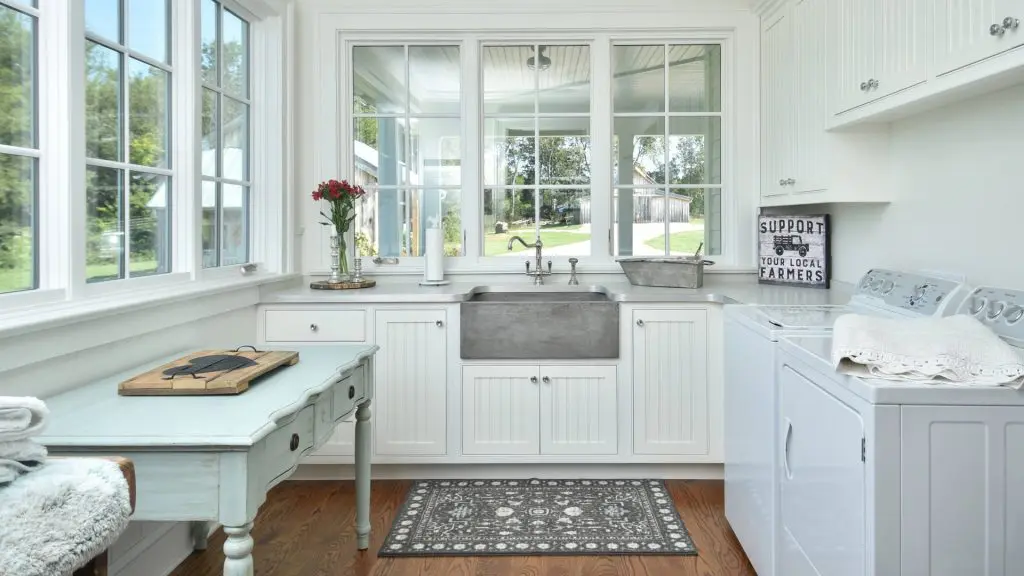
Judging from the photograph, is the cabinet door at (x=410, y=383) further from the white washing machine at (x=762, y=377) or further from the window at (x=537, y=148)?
the white washing machine at (x=762, y=377)

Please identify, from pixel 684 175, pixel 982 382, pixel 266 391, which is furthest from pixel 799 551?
pixel 684 175

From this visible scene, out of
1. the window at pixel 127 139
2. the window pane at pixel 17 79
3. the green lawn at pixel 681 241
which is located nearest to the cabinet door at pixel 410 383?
the window at pixel 127 139

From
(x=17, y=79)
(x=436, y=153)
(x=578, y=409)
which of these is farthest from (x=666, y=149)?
(x=17, y=79)

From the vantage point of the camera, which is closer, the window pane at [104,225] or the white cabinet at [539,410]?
the window pane at [104,225]

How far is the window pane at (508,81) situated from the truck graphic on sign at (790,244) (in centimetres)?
147

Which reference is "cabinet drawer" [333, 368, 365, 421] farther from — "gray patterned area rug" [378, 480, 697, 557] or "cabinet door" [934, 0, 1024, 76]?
"cabinet door" [934, 0, 1024, 76]

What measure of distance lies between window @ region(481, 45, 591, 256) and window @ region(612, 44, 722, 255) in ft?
0.61

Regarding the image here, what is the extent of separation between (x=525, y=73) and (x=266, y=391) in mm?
2521

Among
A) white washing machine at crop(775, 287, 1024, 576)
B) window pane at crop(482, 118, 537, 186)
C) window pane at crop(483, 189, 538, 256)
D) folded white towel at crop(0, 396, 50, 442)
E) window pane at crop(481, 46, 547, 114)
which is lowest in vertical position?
white washing machine at crop(775, 287, 1024, 576)

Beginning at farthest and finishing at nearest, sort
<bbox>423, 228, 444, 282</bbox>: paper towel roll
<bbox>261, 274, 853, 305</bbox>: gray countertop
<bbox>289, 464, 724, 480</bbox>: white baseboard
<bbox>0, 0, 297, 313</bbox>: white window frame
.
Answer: <bbox>423, 228, 444, 282</bbox>: paper towel roll
<bbox>289, 464, 724, 480</bbox>: white baseboard
<bbox>261, 274, 853, 305</bbox>: gray countertop
<bbox>0, 0, 297, 313</bbox>: white window frame

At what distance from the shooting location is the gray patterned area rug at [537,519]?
2.43 m

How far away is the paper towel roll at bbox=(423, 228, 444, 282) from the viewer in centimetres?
338

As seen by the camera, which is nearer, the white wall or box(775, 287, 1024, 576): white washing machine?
box(775, 287, 1024, 576): white washing machine

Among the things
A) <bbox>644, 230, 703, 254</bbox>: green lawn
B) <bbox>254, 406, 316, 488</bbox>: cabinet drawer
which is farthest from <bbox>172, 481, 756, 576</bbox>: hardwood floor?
<bbox>644, 230, 703, 254</bbox>: green lawn
